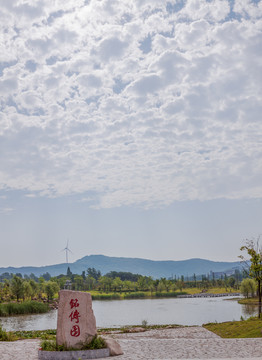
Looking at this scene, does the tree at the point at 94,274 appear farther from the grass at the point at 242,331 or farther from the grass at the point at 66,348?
the grass at the point at 66,348

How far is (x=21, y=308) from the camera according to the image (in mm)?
41688

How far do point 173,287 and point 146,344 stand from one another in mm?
93457

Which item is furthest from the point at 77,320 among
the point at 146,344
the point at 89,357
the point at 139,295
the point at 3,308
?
the point at 139,295

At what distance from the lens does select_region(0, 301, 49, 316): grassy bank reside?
40.2 metres

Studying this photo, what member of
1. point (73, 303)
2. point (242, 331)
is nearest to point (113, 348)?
point (73, 303)

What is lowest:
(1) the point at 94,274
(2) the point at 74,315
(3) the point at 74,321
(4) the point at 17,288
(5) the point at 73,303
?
(1) the point at 94,274

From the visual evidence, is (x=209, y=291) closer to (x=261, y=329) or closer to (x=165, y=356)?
(x=261, y=329)

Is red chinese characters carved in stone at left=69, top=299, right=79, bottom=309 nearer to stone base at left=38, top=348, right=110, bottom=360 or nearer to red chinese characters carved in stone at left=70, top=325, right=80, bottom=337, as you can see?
red chinese characters carved in stone at left=70, top=325, right=80, bottom=337

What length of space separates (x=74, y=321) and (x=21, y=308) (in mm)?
32423

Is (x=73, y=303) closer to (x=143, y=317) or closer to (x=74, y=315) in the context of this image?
(x=74, y=315)

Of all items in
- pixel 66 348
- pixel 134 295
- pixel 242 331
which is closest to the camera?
pixel 66 348

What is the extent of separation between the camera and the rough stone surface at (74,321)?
39.0 feet

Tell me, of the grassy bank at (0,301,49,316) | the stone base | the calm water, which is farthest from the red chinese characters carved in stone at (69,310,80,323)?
the grassy bank at (0,301,49,316)

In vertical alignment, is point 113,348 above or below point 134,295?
above
